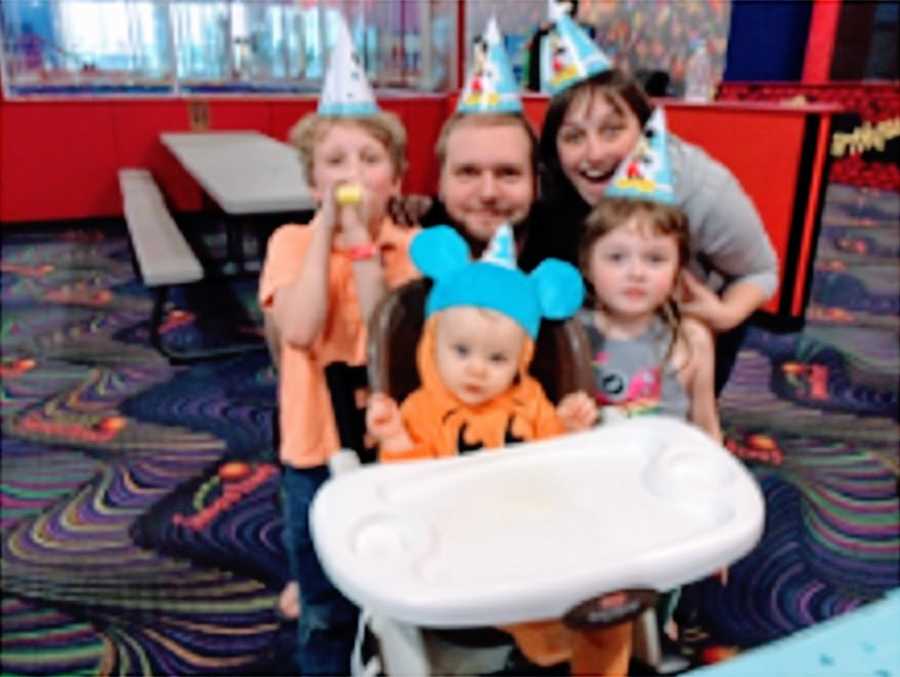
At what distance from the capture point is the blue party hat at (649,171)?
37.8 inches

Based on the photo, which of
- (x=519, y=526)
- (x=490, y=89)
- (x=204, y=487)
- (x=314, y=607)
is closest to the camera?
(x=519, y=526)

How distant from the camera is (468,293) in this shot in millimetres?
860

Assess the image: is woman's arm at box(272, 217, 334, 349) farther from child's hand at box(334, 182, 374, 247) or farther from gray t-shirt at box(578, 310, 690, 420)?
gray t-shirt at box(578, 310, 690, 420)

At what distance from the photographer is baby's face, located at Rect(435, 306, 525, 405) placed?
2.81 feet

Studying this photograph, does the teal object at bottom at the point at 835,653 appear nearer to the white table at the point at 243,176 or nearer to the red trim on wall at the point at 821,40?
the white table at the point at 243,176

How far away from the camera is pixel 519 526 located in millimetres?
713

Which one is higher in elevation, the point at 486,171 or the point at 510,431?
the point at 486,171

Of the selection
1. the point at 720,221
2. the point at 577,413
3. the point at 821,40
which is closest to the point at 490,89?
the point at 577,413

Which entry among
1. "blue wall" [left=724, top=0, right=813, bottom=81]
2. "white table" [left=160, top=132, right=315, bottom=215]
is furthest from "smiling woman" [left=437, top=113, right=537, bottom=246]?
"blue wall" [left=724, top=0, right=813, bottom=81]

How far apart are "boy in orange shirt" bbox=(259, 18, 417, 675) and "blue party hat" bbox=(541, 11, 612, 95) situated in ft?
0.80

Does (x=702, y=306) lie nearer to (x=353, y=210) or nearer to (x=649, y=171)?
(x=649, y=171)

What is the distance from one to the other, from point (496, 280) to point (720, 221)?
61 centimetres

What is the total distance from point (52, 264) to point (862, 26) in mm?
6795

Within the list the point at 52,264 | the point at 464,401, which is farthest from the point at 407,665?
the point at 52,264
